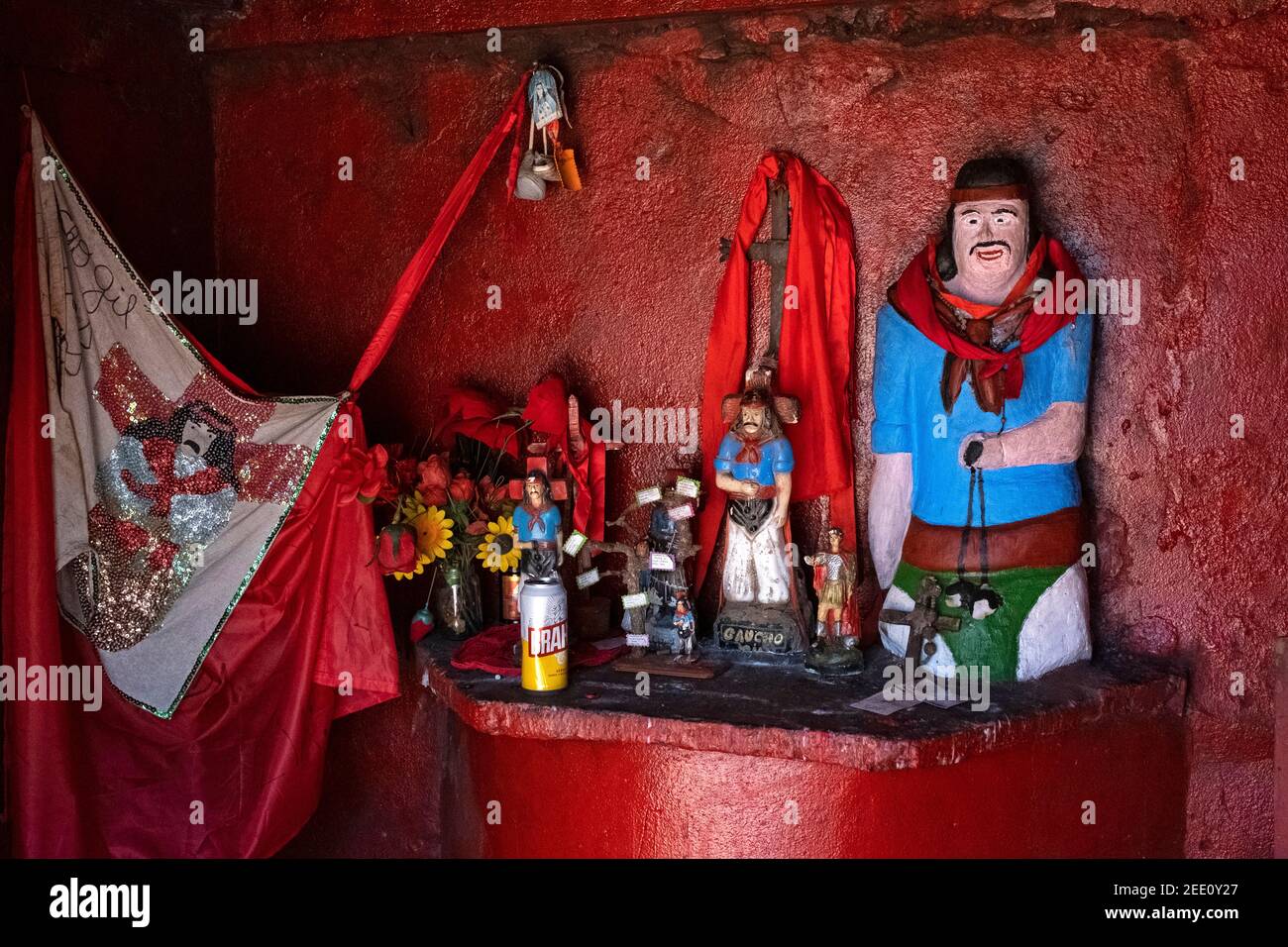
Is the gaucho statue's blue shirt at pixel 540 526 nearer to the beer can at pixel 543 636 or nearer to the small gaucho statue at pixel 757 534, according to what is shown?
the beer can at pixel 543 636

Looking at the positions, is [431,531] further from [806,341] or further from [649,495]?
[806,341]

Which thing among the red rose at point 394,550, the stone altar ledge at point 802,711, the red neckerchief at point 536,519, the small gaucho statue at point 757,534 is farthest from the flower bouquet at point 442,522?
the small gaucho statue at point 757,534

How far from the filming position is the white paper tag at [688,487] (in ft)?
11.3

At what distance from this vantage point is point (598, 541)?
360 cm

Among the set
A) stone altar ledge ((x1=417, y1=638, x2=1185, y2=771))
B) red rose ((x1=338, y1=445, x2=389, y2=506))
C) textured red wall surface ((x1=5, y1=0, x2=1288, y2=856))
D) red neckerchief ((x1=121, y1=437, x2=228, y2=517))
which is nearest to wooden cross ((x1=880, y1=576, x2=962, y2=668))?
stone altar ledge ((x1=417, y1=638, x2=1185, y2=771))

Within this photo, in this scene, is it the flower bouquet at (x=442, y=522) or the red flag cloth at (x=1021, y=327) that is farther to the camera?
the flower bouquet at (x=442, y=522)

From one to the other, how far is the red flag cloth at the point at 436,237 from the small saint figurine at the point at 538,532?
22.3 inches

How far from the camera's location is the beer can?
3.26 m

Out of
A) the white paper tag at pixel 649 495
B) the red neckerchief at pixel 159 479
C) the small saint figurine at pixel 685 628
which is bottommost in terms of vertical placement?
the small saint figurine at pixel 685 628

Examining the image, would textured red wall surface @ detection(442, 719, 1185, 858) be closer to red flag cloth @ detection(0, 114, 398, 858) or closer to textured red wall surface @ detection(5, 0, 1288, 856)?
textured red wall surface @ detection(5, 0, 1288, 856)

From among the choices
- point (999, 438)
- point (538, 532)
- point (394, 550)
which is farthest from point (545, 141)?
point (999, 438)

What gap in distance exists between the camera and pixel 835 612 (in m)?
3.35

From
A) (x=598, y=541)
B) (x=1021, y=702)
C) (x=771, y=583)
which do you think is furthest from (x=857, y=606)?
(x=598, y=541)

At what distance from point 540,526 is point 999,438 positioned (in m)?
1.20
